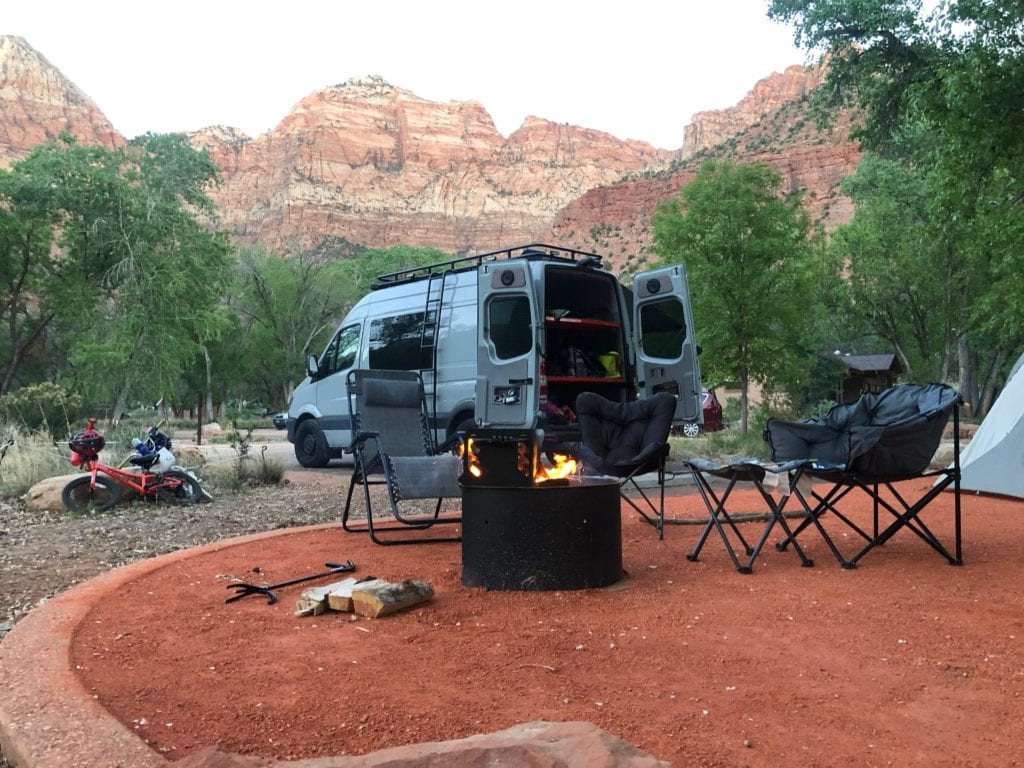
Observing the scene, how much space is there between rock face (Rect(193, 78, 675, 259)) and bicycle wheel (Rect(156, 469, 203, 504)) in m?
84.5

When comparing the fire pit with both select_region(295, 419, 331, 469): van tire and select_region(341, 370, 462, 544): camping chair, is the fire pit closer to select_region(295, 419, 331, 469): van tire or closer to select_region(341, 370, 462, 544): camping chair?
select_region(341, 370, 462, 544): camping chair

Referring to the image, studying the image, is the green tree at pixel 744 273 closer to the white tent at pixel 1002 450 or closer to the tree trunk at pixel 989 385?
the white tent at pixel 1002 450

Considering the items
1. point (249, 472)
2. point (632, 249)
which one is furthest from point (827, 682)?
point (632, 249)

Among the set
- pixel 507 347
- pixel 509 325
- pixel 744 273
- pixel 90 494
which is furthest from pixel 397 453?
pixel 744 273

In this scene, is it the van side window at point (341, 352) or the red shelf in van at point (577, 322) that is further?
the van side window at point (341, 352)

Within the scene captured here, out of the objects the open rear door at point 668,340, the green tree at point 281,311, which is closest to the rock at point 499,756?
the open rear door at point 668,340

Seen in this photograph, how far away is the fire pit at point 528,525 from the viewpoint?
3.35 m

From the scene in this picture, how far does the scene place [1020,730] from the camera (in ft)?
6.16

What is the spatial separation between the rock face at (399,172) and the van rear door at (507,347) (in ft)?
275

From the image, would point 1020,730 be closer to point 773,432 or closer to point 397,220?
point 773,432

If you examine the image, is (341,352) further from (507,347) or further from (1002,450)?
(1002,450)

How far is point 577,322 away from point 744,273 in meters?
9.10

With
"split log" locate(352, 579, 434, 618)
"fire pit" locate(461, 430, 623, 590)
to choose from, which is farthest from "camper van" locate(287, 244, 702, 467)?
"split log" locate(352, 579, 434, 618)

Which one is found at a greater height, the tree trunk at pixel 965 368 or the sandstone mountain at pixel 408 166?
the sandstone mountain at pixel 408 166
